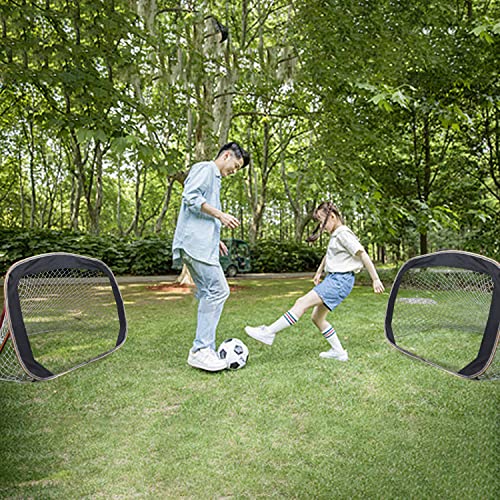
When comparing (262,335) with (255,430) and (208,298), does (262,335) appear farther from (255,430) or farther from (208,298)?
(255,430)

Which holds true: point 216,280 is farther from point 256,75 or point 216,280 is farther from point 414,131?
point 414,131

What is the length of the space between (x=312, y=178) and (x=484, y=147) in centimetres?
726

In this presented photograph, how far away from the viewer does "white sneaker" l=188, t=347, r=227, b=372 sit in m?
4.26

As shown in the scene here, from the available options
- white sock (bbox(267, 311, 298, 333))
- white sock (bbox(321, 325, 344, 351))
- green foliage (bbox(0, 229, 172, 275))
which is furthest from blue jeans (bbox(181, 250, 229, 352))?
green foliage (bbox(0, 229, 172, 275))

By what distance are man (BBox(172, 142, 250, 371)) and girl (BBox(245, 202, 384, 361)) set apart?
475mm

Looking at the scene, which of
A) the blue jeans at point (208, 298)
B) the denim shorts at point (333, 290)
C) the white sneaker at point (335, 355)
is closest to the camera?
the blue jeans at point (208, 298)

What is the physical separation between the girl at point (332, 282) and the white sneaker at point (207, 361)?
0.46 metres

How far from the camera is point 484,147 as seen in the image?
1283cm

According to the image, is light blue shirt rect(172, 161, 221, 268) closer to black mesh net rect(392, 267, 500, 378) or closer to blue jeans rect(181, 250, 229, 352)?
blue jeans rect(181, 250, 229, 352)

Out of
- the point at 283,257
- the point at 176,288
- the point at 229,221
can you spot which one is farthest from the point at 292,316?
the point at 283,257

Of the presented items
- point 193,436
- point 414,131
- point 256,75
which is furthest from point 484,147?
point 193,436

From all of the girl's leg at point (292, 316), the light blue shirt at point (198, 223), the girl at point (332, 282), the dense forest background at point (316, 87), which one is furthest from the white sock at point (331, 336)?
the dense forest background at point (316, 87)

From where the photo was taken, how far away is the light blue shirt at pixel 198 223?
13.8 feet

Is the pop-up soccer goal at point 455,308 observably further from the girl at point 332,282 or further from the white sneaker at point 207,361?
the white sneaker at point 207,361
